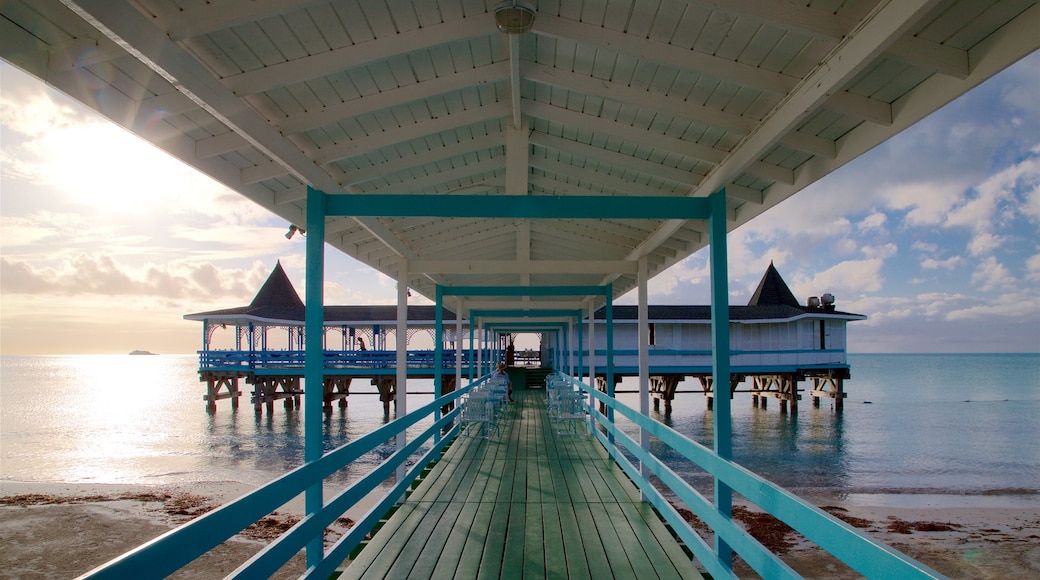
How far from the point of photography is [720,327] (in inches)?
180

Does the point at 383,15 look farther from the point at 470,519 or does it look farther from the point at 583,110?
the point at 470,519

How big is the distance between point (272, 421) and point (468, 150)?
26.9m

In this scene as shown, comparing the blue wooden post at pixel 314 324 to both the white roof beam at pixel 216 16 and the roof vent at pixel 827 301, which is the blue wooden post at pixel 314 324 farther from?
the roof vent at pixel 827 301

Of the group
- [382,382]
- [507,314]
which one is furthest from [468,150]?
A: [382,382]

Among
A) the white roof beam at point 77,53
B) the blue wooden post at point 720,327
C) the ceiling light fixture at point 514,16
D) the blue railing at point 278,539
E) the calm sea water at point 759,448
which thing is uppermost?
the ceiling light fixture at point 514,16

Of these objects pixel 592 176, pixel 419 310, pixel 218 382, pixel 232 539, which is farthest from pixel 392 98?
pixel 218 382

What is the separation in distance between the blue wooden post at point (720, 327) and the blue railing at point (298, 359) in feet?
75.3

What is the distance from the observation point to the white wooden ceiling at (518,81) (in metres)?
2.69

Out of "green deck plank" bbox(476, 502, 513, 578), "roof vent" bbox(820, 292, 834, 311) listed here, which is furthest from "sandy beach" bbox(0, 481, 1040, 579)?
"roof vent" bbox(820, 292, 834, 311)

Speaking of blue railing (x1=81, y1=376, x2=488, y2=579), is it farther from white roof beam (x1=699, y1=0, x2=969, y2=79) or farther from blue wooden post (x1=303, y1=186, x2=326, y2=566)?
white roof beam (x1=699, y1=0, x2=969, y2=79)

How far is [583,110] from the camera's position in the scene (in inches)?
188

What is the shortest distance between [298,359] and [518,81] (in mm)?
26415

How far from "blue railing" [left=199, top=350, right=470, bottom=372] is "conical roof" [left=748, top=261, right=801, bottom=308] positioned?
1904cm

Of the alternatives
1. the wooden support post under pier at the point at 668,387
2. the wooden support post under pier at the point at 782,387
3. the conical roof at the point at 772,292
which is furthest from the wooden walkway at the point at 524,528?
the conical roof at the point at 772,292
